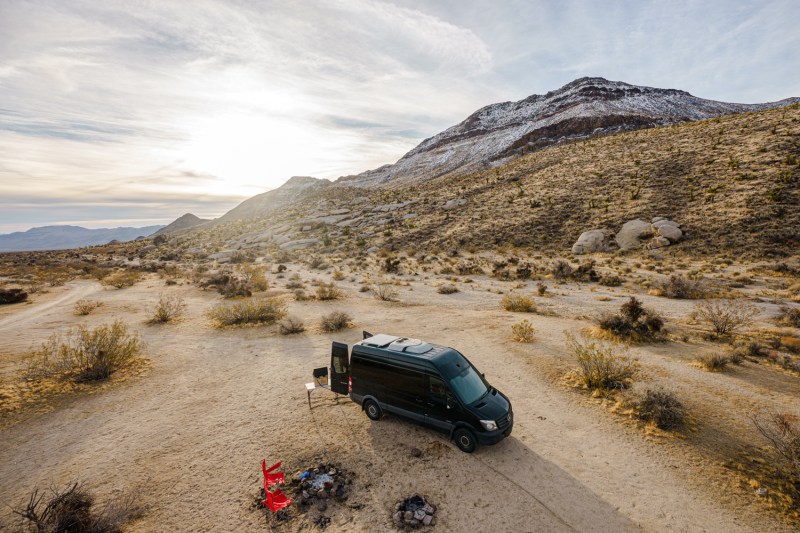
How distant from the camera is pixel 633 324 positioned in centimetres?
1483

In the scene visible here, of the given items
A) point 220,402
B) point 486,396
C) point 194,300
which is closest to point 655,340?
point 486,396

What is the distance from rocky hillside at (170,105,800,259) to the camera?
30125 mm

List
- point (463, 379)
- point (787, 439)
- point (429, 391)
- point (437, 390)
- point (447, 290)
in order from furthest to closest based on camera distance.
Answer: point (447, 290)
point (463, 379)
point (429, 391)
point (437, 390)
point (787, 439)

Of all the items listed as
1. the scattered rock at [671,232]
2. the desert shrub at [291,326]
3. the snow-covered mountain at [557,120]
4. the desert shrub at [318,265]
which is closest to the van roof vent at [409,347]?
the desert shrub at [291,326]

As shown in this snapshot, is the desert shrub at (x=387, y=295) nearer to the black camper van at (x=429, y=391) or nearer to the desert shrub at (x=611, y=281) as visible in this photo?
the black camper van at (x=429, y=391)

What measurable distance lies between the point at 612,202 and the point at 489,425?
1632 inches

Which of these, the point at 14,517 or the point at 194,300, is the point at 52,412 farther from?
the point at 194,300

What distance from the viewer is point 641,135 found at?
188 feet

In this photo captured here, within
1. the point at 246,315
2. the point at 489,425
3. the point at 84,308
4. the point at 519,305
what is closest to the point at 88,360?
the point at 246,315

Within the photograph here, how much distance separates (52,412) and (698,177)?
178ft

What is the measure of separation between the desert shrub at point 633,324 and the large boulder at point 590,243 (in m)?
20.3

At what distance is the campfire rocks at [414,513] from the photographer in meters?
6.39

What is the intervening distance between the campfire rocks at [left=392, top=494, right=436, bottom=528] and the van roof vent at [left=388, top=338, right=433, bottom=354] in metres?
3.23

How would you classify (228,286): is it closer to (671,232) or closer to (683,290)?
(683,290)
